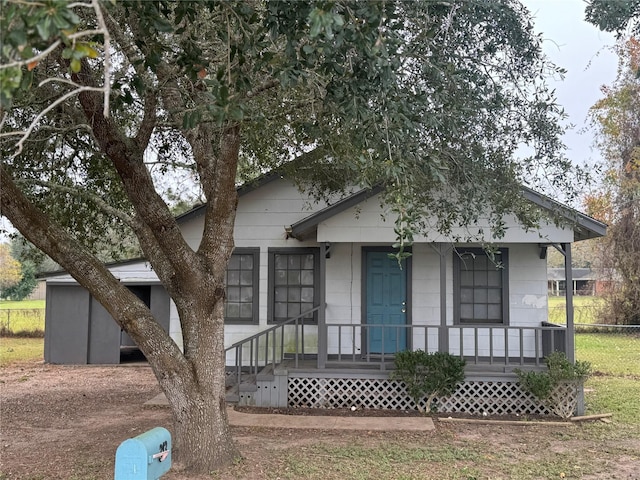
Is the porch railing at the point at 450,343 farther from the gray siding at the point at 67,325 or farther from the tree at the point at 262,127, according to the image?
the gray siding at the point at 67,325

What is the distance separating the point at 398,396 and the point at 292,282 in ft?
10.2

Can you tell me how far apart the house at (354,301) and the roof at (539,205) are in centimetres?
4

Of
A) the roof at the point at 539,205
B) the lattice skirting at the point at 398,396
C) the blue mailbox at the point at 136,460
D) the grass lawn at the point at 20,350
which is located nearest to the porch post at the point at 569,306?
the roof at the point at 539,205

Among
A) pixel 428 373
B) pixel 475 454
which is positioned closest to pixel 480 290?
pixel 428 373

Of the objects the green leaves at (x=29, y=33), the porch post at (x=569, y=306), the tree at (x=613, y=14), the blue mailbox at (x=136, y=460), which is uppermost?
the tree at (x=613, y=14)

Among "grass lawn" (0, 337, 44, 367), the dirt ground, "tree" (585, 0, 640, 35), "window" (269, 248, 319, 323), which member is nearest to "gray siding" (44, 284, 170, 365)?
"grass lawn" (0, 337, 44, 367)

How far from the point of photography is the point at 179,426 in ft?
19.9

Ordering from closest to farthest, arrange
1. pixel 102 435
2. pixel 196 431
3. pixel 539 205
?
pixel 196 431 → pixel 102 435 → pixel 539 205

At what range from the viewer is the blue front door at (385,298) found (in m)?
10.8

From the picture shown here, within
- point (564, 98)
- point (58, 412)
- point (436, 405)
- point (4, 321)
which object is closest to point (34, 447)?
point (58, 412)

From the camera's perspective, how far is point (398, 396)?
928 cm

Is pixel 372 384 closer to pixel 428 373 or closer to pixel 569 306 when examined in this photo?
pixel 428 373

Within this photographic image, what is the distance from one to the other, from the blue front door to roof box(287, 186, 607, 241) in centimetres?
147

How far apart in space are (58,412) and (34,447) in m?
2.38
